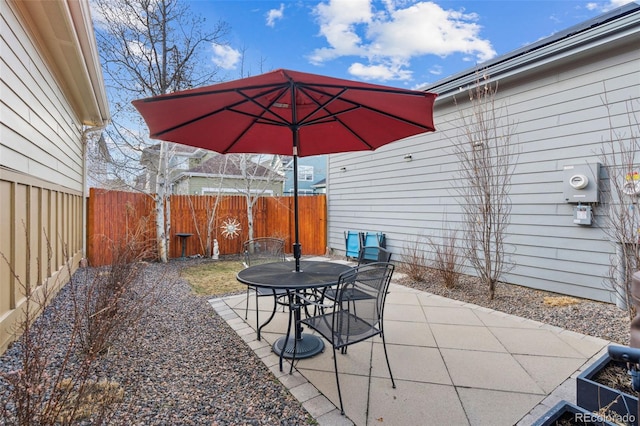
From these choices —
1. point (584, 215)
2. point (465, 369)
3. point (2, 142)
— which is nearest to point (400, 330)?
point (465, 369)

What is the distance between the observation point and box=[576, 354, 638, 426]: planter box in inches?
64.3

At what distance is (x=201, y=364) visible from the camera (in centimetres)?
257

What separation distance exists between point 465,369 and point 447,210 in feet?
12.6

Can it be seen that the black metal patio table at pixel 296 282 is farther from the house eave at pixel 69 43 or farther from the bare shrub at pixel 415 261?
the house eave at pixel 69 43

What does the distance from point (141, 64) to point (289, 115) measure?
622cm

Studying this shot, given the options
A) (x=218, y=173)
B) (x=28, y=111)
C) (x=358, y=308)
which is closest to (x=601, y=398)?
(x=358, y=308)

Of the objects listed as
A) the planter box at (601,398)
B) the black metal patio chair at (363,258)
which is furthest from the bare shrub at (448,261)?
the planter box at (601,398)

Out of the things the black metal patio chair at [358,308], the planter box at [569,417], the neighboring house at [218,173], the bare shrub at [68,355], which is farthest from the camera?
the neighboring house at [218,173]

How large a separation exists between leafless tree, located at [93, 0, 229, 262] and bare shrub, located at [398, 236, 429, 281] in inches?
216

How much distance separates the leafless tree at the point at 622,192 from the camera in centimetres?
345

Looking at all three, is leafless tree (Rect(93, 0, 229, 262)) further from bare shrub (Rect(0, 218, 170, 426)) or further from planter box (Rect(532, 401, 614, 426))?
planter box (Rect(532, 401, 614, 426))

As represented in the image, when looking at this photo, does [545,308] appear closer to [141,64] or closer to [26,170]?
[26,170]

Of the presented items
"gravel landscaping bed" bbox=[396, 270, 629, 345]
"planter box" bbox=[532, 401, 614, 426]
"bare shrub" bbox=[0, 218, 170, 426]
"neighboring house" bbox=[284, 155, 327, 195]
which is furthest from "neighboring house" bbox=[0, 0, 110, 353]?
"neighboring house" bbox=[284, 155, 327, 195]

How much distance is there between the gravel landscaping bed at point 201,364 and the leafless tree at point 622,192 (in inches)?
19.9
